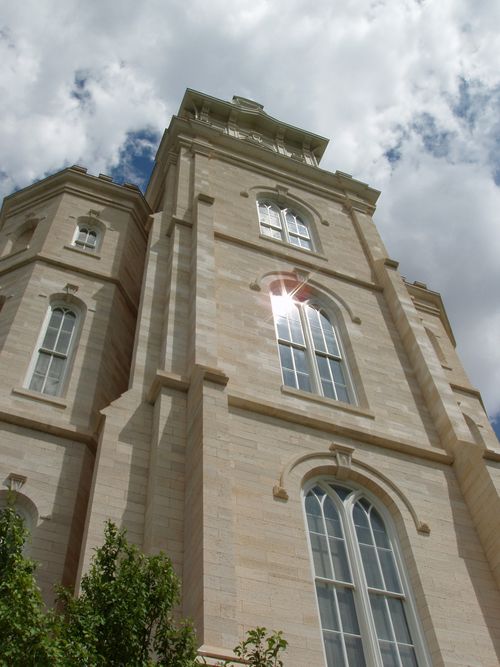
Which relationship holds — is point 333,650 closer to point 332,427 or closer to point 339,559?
point 339,559

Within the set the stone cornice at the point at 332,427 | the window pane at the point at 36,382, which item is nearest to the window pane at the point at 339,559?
the stone cornice at the point at 332,427

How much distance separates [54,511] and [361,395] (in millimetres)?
7180

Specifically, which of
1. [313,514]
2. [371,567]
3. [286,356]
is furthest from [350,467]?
[286,356]

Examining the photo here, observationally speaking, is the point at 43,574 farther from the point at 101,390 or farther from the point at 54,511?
the point at 101,390

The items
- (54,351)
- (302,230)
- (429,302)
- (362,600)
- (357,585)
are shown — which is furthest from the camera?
(429,302)

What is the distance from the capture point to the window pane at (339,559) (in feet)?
40.3

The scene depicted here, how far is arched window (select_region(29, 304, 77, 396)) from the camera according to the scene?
15836mm

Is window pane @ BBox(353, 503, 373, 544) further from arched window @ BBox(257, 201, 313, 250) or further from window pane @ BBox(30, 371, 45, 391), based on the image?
arched window @ BBox(257, 201, 313, 250)

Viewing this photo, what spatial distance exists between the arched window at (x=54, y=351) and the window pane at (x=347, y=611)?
7.08 meters

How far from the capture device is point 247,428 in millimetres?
13883

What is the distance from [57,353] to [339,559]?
303 inches

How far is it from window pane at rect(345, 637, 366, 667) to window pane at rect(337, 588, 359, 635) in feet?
0.47

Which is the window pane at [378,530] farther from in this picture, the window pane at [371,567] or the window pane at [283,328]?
the window pane at [283,328]

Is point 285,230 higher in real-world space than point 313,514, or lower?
higher
